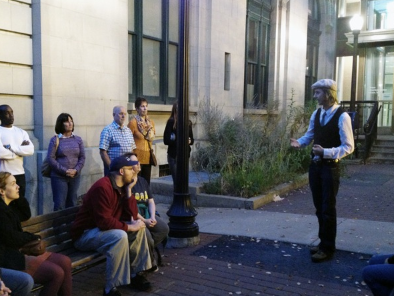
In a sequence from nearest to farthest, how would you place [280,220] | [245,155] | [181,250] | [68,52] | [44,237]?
[44,237] < [181,250] < [280,220] < [68,52] < [245,155]

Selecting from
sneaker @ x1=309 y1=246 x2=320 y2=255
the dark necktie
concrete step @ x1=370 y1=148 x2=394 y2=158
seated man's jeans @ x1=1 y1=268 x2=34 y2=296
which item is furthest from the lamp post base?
concrete step @ x1=370 y1=148 x2=394 y2=158

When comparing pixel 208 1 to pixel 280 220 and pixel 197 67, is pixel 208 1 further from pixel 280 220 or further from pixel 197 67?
pixel 280 220

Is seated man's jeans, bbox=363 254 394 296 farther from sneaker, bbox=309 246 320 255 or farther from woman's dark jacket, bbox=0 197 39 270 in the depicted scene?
woman's dark jacket, bbox=0 197 39 270

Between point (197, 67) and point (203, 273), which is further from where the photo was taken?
point (197, 67)

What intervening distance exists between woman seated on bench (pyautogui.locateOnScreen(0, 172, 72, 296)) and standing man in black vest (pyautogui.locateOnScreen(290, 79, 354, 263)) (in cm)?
279

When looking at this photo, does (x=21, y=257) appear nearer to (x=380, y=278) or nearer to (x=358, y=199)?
(x=380, y=278)

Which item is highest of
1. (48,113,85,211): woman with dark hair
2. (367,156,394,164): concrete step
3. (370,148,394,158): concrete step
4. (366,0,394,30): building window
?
(366,0,394,30): building window

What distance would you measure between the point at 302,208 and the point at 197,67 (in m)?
5.05

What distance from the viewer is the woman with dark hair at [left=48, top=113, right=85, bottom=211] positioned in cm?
605

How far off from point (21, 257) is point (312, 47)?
17.8 meters

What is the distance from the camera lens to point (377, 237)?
19.1 ft

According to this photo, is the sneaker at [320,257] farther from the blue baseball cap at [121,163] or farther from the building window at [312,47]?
the building window at [312,47]

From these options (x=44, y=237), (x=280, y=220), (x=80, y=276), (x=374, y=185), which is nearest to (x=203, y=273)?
(x=80, y=276)

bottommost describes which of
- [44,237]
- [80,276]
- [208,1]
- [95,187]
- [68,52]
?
[80,276]
